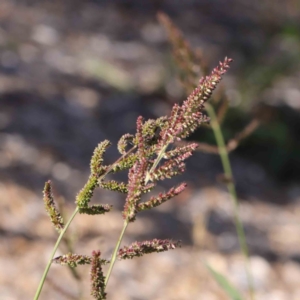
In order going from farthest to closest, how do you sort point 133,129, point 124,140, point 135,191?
point 133,129
point 124,140
point 135,191

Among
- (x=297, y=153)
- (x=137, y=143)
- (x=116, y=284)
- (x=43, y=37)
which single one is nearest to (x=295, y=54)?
(x=297, y=153)

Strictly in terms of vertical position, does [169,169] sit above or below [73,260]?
above

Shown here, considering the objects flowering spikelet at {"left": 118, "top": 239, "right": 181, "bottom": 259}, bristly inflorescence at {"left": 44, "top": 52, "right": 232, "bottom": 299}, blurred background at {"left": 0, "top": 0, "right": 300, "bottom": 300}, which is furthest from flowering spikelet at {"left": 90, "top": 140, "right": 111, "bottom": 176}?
blurred background at {"left": 0, "top": 0, "right": 300, "bottom": 300}

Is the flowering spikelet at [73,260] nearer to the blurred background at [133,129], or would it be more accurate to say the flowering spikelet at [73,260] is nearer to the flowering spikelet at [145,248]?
the flowering spikelet at [145,248]

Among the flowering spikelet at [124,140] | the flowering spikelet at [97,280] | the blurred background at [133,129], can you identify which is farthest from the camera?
the blurred background at [133,129]

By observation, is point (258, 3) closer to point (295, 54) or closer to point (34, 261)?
point (295, 54)

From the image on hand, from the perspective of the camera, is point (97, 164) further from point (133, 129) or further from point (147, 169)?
point (133, 129)

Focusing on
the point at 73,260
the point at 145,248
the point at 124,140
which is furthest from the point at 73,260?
the point at 124,140

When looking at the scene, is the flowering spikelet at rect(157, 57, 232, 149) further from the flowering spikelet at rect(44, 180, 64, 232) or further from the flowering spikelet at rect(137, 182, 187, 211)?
the flowering spikelet at rect(44, 180, 64, 232)

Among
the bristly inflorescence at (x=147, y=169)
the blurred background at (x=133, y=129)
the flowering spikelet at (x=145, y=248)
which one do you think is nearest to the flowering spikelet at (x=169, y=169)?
the bristly inflorescence at (x=147, y=169)
